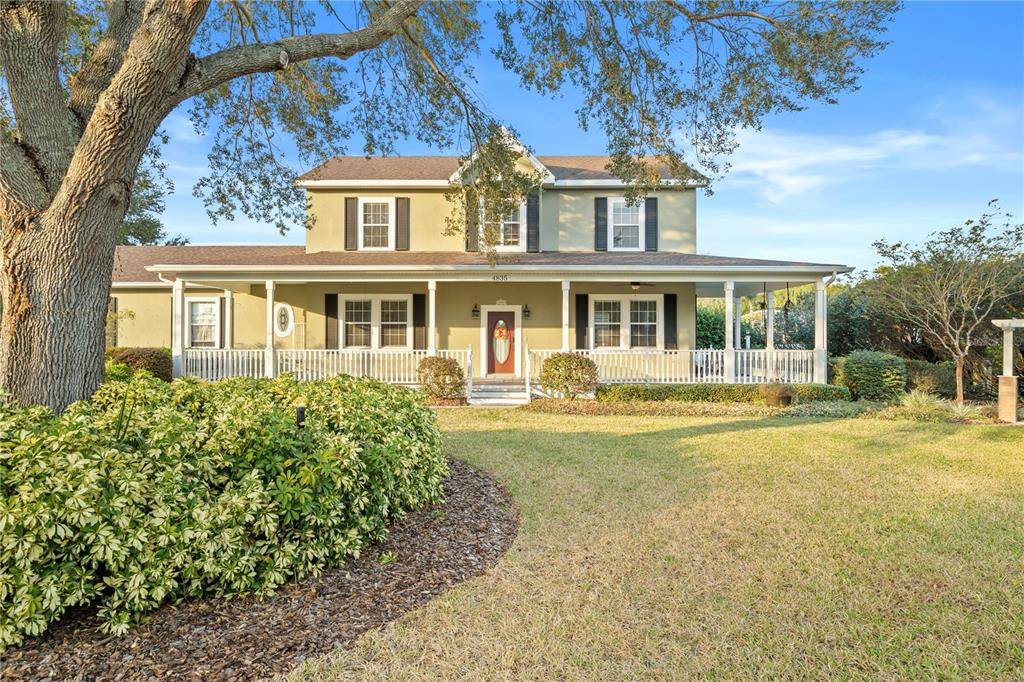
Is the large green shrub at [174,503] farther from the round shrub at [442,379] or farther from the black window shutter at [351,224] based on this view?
the black window shutter at [351,224]

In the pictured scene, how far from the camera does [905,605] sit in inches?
128

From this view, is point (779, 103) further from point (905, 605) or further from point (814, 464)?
point (905, 605)

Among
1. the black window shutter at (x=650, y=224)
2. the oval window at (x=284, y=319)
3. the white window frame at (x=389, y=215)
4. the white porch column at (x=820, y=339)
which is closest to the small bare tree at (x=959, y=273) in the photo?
the white porch column at (x=820, y=339)

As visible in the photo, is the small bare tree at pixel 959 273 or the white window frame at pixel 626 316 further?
the white window frame at pixel 626 316

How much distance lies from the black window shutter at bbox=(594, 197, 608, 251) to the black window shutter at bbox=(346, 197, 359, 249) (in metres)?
6.72

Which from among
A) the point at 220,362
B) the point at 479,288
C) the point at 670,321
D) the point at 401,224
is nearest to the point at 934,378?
the point at 670,321

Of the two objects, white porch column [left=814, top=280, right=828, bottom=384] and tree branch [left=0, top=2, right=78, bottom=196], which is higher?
tree branch [left=0, top=2, right=78, bottom=196]

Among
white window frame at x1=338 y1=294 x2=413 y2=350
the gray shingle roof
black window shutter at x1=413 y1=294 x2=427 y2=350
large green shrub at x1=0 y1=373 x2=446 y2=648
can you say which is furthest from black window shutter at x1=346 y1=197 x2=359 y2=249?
large green shrub at x1=0 y1=373 x2=446 y2=648

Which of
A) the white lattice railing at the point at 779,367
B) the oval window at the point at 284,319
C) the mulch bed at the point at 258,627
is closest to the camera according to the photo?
the mulch bed at the point at 258,627

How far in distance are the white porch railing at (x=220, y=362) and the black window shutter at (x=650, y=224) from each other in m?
10.7

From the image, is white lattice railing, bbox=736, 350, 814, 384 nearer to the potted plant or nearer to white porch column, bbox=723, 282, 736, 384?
white porch column, bbox=723, 282, 736, 384

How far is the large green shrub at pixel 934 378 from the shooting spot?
1436 cm

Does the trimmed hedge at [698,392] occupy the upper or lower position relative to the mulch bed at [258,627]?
upper

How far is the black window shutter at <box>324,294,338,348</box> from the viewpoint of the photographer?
15094mm
